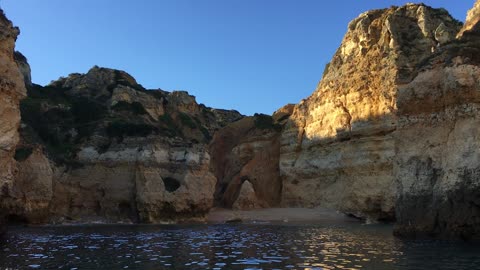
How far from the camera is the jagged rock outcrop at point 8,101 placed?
2208 centimetres

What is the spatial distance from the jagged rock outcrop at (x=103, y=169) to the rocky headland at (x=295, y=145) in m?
0.11

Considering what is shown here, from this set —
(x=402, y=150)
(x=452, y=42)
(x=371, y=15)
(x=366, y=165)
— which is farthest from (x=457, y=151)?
(x=371, y=15)

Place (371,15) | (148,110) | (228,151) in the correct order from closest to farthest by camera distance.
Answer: (371,15)
(148,110)
(228,151)

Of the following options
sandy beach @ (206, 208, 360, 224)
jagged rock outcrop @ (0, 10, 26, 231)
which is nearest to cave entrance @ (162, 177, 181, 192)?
A: sandy beach @ (206, 208, 360, 224)

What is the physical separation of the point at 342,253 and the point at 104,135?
33.5 metres

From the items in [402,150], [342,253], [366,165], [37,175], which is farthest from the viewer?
[366,165]

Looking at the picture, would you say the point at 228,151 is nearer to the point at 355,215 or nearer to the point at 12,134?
the point at 355,215

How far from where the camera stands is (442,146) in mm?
19922

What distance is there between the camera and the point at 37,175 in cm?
3488

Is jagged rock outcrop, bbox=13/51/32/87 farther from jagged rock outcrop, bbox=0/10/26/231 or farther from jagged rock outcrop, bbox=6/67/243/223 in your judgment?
jagged rock outcrop, bbox=0/10/26/231

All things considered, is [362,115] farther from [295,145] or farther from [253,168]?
[253,168]

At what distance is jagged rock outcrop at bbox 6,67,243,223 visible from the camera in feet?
118

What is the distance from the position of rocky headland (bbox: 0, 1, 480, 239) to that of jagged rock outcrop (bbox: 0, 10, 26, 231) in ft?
0.27

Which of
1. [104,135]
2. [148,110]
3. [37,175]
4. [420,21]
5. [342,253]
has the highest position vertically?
[420,21]
